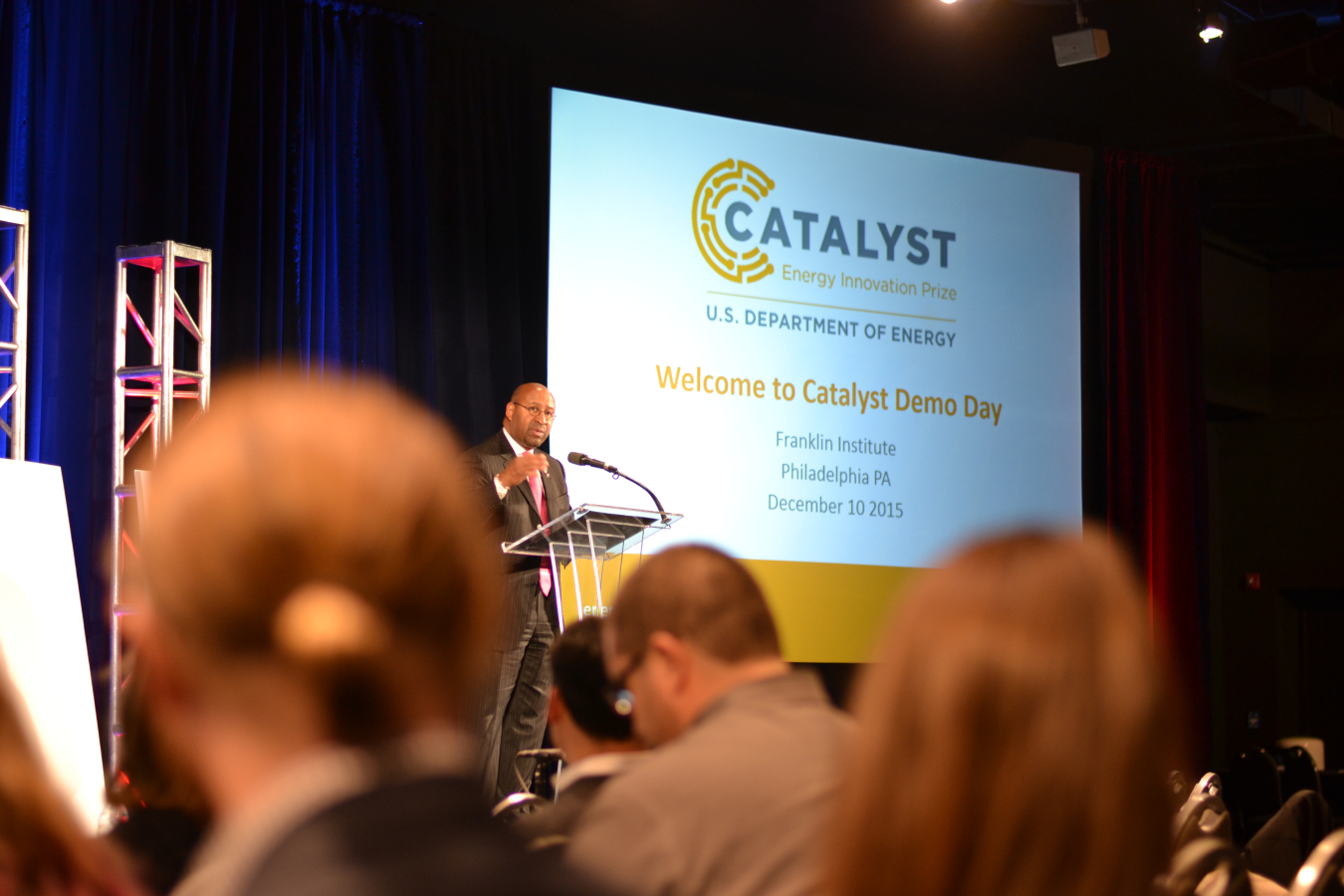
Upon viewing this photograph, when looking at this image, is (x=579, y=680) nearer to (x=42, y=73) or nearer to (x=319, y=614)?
(x=319, y=614)

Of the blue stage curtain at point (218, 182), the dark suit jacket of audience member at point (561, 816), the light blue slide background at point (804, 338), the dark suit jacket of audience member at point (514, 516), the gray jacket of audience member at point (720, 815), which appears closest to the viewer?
the gray jacket of audience member at point (720, 815)

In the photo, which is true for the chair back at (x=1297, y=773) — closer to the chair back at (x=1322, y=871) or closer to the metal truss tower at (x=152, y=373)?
the metal truss tower at (x=152, y=373)

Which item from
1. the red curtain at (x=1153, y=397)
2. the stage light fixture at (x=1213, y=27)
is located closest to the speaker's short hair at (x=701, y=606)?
the stage light fixture at (x=1213, y=27)

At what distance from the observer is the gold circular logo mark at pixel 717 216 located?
19.8 feet

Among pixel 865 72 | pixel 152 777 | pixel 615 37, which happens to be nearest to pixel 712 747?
pixel 152 777

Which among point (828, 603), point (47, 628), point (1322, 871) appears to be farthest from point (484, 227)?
point (1322, 871)

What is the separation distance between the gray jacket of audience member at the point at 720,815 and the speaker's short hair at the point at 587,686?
625mm

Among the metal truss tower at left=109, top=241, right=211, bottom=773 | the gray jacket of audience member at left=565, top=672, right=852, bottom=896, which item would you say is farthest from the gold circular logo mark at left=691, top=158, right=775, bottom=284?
the gray jacket of audience member at left=565, top=672, right=852, bottom=896

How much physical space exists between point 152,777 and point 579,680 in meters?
0.81

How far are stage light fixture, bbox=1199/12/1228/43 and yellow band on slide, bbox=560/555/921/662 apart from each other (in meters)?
2.76

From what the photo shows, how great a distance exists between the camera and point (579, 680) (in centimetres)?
212

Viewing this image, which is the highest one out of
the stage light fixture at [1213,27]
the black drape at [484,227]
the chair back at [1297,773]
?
the stage light fixture at [1213,27]

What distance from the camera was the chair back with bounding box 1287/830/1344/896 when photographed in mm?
1393

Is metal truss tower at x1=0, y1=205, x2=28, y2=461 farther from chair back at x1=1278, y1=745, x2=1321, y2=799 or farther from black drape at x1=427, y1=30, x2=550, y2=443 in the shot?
chair back at x1=1278, y1=745, x2=1321, y2=799
